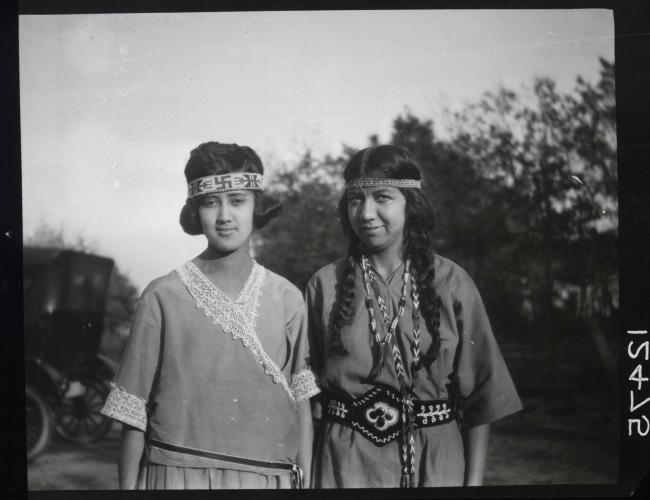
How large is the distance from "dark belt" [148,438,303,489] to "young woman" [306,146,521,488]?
0.08m

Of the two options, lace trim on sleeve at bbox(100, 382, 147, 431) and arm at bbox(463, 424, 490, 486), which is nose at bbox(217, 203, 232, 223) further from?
arm at bbox(463, 424, 490, 486)

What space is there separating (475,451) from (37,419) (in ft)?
6.22

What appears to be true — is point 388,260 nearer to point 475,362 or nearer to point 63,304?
point 475,362

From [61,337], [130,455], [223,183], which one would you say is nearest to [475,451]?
[130,455]

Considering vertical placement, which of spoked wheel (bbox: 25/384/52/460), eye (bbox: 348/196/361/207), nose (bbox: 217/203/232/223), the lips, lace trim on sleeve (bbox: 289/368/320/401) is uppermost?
eye (bbox: 348/196/361/207)

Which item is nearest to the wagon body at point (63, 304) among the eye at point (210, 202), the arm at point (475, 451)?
the eye at point (210, 202)

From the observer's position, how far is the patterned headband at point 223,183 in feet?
10.4

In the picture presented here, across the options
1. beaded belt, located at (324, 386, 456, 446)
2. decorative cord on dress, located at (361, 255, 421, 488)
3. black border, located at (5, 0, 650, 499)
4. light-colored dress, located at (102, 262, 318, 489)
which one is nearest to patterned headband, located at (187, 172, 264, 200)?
light-colored dress, located at (102, 262, 318, 489)

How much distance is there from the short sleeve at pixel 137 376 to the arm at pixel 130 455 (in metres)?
0.05

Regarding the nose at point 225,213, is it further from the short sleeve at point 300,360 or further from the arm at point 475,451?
the arm at point 475,451

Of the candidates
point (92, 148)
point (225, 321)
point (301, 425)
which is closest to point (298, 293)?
point (225, 321)

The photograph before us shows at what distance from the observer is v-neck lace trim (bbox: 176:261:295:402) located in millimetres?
3154

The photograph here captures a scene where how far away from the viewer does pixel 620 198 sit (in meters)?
3.41

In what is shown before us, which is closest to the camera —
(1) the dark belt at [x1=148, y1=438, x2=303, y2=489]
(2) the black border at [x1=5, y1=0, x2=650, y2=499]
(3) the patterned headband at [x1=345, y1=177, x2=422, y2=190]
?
(1) the dark belt at [x1=148, y1=438, x2=303, y2=489]
